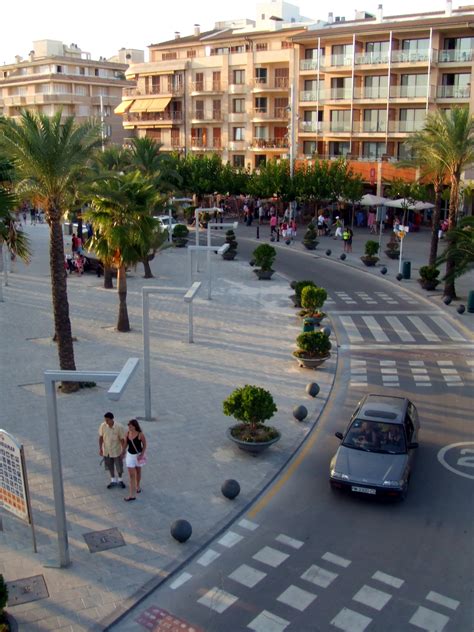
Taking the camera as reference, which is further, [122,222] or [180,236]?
[180,236]

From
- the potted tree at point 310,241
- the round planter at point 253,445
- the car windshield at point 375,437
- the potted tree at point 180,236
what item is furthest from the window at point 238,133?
the car windshield at point 375,437

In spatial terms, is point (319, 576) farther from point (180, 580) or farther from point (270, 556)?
point (180, 580)

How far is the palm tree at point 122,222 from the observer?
23.8 m

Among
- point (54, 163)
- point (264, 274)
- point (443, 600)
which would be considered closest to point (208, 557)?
point (443, 600)

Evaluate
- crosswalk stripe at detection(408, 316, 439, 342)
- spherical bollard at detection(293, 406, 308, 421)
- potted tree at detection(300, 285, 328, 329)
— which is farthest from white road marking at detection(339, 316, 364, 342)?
spherical bollard at detection(293, 406, 308, 421)

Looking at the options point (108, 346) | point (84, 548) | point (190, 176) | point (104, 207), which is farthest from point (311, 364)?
point (190, 176)

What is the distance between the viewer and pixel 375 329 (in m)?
27.1

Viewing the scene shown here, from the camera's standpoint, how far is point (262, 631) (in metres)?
9.94

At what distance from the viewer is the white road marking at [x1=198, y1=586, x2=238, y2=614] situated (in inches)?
412

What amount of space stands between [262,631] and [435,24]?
51.9 meters

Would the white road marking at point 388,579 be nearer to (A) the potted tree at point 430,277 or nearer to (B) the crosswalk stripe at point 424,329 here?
(B) the crosswalk stripe at point 424,329

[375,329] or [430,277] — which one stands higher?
[430,277]

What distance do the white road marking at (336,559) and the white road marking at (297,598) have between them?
964mm

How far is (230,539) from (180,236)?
121 ft
